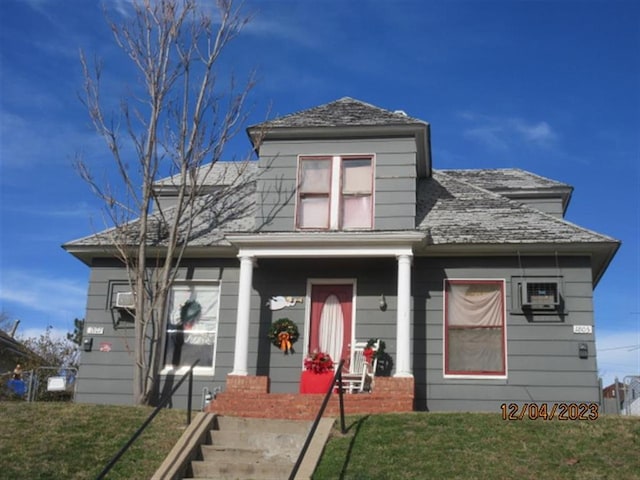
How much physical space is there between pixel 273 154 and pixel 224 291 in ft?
8.71

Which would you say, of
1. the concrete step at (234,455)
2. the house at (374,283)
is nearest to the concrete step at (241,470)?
the concrete step at (234,455)

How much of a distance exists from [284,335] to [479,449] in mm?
4934

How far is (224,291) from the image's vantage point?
13.9m

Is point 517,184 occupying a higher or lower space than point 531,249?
higher

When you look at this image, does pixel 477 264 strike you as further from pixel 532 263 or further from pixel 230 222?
pixel 230 222

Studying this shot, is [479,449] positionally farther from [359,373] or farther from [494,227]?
[494,227]

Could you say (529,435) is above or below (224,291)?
below

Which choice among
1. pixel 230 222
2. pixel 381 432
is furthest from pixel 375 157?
pixel 381 432

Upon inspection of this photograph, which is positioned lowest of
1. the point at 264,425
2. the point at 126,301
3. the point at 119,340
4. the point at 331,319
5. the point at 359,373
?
the point at 264,425

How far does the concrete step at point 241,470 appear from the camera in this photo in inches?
352

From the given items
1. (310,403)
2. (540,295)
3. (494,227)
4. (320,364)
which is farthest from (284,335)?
(540,295)

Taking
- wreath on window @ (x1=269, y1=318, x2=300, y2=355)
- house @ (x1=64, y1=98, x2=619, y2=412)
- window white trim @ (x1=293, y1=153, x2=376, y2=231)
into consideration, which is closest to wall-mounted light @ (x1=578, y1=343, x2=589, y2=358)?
house @ (x1=64, y1=98, x2=619, y2=412)

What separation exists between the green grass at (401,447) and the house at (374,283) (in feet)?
6.40

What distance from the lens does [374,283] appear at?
44.1 feet
